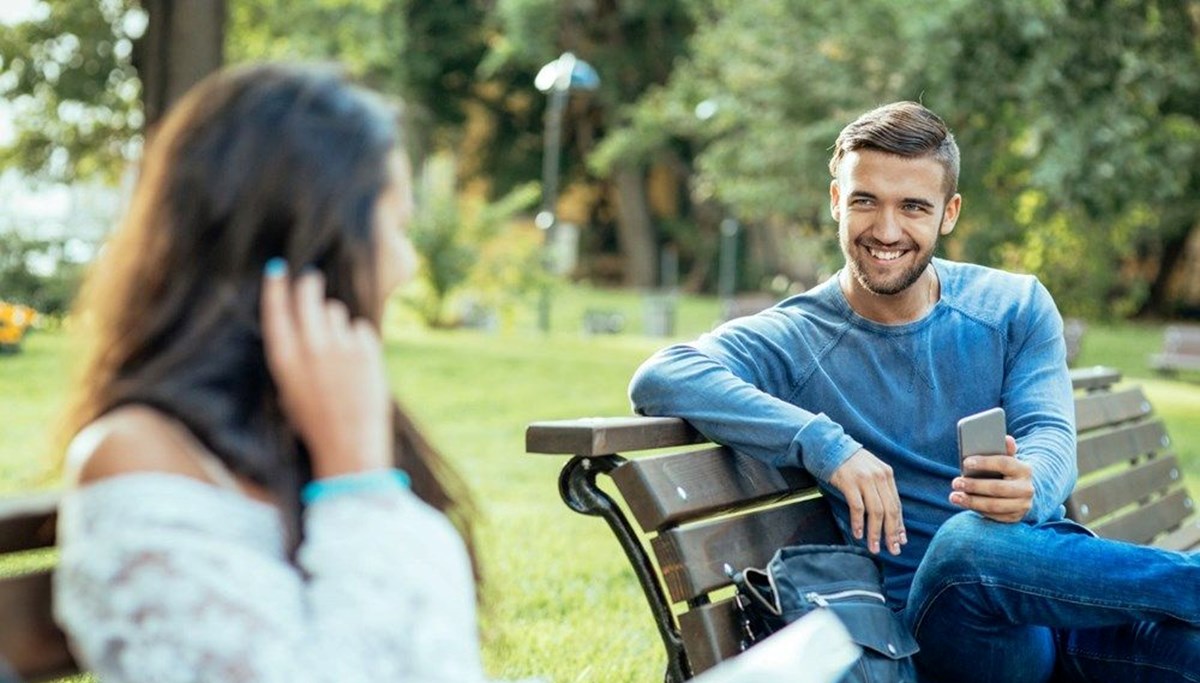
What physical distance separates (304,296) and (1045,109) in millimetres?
16670

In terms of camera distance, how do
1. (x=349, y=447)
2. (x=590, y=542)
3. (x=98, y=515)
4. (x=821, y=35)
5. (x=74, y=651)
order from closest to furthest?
(x=98, y=515) → (x=349, y=447) → (x=74, y=651) → (x=590, y=542) → (x=821, y=35)

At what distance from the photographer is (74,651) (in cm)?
208

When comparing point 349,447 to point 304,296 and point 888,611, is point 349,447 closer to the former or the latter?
point 304,296

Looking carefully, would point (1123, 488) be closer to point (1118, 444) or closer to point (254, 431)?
point (1118, 444)

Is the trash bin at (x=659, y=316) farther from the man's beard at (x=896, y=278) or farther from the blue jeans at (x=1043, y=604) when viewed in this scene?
the blue jeans at (x=1043, y=604)

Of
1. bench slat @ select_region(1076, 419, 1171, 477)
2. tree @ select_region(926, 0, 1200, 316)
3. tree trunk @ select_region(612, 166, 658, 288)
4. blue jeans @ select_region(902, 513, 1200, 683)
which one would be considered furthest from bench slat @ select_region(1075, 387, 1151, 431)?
tree trunk @ select_region(612, 166, 658, 288)

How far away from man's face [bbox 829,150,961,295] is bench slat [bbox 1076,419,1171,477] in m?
1.07

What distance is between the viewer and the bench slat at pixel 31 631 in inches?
80.2

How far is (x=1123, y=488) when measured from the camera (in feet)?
16.1

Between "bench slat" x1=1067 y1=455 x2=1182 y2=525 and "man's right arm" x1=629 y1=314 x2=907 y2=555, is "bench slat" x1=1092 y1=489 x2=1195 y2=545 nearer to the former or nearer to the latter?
"bench slat" x1=1067 y1=455 x2=1182 y2=525

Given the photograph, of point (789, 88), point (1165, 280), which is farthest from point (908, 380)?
point (1165, 280)

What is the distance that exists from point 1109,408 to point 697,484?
2.24 metres

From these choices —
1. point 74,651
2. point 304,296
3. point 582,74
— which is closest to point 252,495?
point 304,296

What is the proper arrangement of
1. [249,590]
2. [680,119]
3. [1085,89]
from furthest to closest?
[680,119], [1085,89], [249,590]
